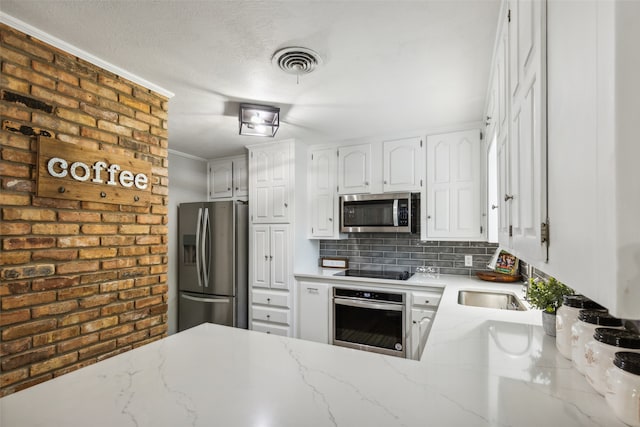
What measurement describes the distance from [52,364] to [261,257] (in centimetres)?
218

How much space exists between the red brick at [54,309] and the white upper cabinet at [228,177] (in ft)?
8.38

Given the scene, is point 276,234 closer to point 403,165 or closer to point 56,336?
point 403,165

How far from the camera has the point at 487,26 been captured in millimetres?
1524

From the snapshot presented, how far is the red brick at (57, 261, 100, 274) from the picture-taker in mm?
1596

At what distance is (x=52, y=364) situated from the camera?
154cm

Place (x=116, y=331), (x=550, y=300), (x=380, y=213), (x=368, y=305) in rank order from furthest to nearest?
(x=380, y=213)
(x=368, y=305)
(x=116, y=331)
(x=550, y=300)

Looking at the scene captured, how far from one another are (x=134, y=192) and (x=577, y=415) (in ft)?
7.30

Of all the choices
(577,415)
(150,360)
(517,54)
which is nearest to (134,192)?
(150,360)

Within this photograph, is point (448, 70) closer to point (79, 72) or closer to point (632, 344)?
point (632, 344)

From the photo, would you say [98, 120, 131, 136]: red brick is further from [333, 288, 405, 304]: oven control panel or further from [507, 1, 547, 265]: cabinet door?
[333, 288, 405, 304]: oven control panel

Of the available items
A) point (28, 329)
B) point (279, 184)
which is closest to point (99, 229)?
point (28, 329)

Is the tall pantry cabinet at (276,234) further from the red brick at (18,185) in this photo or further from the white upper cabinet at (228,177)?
the red brick at (18,185)

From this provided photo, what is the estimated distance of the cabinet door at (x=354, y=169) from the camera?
3.41 meters

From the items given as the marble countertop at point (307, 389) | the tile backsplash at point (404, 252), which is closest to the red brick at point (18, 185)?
the marble countertop at point (307, 389)
